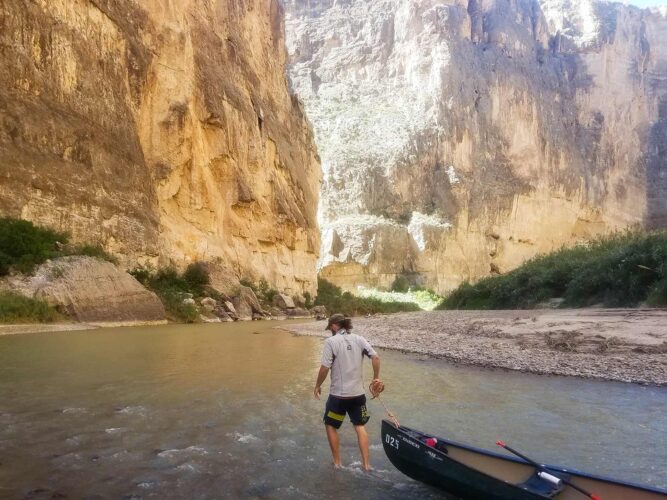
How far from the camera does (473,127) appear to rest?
237 ft

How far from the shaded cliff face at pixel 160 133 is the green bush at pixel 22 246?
3.39ft

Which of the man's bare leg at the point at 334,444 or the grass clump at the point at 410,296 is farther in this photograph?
the grass clump at the point at 410,296

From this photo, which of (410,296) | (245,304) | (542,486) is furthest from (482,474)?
(410,296)

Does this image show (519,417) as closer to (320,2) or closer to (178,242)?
(178,242)

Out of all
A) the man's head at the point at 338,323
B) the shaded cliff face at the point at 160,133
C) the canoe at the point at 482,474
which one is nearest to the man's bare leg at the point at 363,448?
the canoe at the point at 482,474

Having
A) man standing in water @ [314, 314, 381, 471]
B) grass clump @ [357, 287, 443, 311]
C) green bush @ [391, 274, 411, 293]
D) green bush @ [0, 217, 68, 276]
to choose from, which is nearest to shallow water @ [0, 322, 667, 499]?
man standing in water @ [314, 314, 381, 471]

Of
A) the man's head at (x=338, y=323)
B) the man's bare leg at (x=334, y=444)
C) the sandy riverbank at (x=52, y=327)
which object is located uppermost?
the man's head at (x=338, y=323)

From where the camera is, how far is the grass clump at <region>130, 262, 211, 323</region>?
25.6 meters

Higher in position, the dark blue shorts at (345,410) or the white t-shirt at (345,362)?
the white t-shirt at (345,362)

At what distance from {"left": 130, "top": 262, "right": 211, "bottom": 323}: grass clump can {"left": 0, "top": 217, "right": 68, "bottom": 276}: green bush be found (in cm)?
559

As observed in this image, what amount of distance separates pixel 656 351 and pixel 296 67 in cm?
8196

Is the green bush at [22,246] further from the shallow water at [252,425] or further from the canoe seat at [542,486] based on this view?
the canoe seat at [542,486]

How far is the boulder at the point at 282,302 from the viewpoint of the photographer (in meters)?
37.7

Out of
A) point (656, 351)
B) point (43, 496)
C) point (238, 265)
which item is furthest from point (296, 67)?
point (43, 496)
